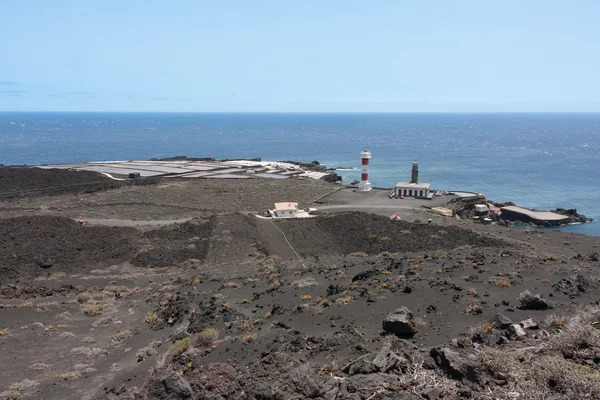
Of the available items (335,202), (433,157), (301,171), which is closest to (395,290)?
(335,202)

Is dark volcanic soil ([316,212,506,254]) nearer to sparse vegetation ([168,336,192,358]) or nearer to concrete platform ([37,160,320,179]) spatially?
sparse vegetation ([168,336,192,358])

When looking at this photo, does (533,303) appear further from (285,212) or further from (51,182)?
(51,182)

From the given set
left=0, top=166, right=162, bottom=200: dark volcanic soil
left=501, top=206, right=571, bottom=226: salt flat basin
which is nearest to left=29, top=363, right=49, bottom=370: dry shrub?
left=0, top=166, right=162, bottom=200: dark volcanic soil

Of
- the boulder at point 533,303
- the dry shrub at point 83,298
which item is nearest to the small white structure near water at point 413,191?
the dry shrub at point 83,298

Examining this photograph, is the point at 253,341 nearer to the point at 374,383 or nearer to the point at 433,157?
the point at 374,383

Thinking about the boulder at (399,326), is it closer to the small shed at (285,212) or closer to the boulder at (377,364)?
the boulder at (377,364)

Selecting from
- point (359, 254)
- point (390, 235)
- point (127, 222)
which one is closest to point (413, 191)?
point (390, 235)

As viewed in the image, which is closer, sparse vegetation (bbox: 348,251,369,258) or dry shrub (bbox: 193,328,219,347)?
dry shrub (bbox: 193,328,219,347)
